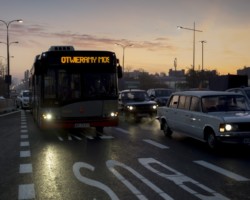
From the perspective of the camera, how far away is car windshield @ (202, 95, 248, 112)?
41.8ft

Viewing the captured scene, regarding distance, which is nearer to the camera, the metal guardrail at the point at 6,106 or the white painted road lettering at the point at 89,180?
the white painted road lettering at the point at 89,180

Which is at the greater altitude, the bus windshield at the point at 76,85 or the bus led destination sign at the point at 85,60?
the bus led destination sign at the point at 85,60

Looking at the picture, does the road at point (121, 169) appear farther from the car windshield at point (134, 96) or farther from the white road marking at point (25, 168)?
the car windshield at point (134, 96)

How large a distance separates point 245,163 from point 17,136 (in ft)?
30.6

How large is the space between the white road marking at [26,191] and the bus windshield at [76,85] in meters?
7.82

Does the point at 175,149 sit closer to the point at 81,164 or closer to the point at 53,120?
the point at 81,164

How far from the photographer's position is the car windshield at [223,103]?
12.8 meters

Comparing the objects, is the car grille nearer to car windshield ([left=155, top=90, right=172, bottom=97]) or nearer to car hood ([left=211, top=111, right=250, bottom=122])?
car hood ([left=211, top=111, right=250, bottom=122])

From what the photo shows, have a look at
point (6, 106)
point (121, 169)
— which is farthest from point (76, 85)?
point (6, 106)

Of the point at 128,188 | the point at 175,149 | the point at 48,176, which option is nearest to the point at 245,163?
the point at 175,149

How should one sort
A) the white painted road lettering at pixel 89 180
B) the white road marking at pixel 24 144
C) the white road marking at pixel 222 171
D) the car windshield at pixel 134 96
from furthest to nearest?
the car windshield at pixel 134 96
the white road marking at pixel 24 144
the white road marking at pixel 222 171
the white painted road lettering at pixel 89 180

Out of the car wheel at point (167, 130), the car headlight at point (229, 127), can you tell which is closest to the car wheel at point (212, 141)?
the car headlight at point (229, 127)

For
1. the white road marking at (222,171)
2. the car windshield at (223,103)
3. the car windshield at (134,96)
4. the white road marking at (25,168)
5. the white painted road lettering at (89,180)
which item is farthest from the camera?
the car windshield at (134,96)

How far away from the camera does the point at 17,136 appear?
→ 16.7 m
